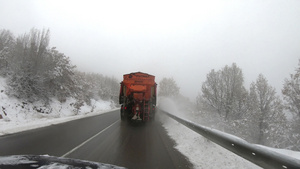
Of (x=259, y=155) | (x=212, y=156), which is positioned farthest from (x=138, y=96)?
(x=259, y=155)

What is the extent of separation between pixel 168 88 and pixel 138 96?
50.4 m

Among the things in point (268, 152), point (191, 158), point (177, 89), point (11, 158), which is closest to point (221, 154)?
point (191, 158)

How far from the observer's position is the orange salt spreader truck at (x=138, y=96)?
13555 millimetres

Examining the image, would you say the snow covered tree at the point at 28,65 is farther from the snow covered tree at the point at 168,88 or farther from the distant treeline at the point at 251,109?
the snow covered tree at the point at 168,88

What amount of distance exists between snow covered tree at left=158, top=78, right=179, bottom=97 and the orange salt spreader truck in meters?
48.4

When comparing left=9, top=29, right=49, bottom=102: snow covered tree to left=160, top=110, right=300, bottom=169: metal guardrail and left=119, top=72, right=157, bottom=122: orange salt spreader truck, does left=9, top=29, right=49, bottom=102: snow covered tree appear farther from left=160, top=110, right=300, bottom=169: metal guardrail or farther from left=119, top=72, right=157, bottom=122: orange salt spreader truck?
left=160, top=110, right=300, bottom=169: metal guardrail

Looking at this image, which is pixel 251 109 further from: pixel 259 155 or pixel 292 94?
pixel 259 155

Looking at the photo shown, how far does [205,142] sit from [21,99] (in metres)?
17.5

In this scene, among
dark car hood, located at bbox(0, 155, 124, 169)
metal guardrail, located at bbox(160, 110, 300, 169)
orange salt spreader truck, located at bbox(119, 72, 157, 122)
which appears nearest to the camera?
dark car hood, located at bbox(0, 155, 124, 169)

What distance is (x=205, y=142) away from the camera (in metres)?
6.62

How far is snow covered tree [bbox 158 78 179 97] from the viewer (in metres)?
63.0

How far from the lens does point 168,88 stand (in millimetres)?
63844

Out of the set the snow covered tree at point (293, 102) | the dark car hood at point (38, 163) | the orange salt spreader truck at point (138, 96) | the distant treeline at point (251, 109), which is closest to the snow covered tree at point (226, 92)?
the distant treeline at point (251, 109)

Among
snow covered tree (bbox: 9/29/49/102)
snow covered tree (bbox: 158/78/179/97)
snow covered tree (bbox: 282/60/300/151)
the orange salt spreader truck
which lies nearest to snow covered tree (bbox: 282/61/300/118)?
snow covered tree (bbox: 282/60/300/151)
